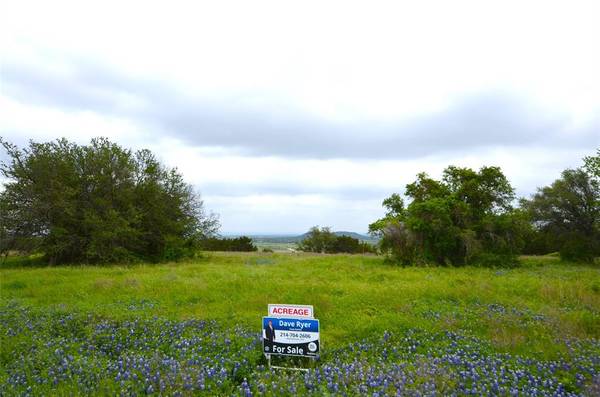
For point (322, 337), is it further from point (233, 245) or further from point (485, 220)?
point (233, 245)

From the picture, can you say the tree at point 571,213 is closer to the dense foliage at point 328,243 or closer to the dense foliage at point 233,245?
the dense foliage at point 328,243

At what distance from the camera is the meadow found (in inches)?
209

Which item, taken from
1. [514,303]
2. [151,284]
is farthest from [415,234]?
[151,284]

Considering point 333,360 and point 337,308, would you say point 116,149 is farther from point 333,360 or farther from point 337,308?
point 333,360

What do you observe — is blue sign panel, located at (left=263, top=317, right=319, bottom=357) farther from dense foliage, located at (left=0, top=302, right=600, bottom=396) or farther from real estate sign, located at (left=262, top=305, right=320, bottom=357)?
dense foliage, located at (left=0, top=302, right=600, bottom=396)

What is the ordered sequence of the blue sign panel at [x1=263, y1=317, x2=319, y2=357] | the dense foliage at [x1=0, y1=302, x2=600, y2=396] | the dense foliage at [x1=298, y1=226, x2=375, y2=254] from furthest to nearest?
the dense foliage at [x1=298, y1=226, x2=375, y2=254], the blue sign panel at [x1=263, y1=317, x2=319, y2=357], the dense foliage at [x1=0, y1=302, x2=600, y2=396]

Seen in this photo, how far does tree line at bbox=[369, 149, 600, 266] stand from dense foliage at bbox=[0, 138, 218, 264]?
50.1 feet

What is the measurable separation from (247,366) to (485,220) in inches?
833

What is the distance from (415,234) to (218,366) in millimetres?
18418

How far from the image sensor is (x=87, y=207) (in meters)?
21.8

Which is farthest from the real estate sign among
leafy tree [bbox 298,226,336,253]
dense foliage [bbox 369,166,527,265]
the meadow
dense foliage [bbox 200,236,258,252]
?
leafy tree [bbox 298,226,336,253]

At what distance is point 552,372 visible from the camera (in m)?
5.62

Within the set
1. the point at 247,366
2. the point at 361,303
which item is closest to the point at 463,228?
the point at 361,303

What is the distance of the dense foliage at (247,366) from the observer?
17.0ft
